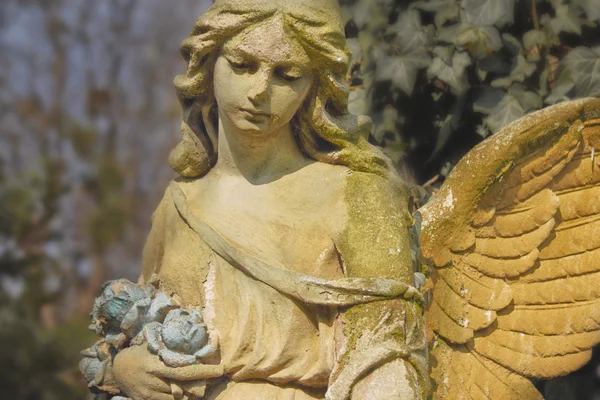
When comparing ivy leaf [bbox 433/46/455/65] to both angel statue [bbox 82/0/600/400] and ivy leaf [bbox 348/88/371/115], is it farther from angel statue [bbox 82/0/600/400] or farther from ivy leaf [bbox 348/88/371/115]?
angel statue [bbox 82/0/600/400]

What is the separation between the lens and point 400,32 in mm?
3770

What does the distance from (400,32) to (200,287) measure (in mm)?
1684

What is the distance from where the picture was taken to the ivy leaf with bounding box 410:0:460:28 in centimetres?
372

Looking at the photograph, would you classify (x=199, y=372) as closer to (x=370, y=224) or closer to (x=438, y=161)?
(x=370, y=224)

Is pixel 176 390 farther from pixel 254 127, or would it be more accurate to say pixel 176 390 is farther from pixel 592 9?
pixel 592 9

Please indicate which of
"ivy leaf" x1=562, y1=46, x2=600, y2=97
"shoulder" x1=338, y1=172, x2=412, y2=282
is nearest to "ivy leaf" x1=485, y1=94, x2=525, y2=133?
"ivy leaf" x1=562, y1=46, x2=600, y2=97

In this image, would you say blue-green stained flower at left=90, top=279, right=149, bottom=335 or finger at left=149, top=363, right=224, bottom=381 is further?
blue-green stained flower at left=90, top=279, right=149, bottom=335

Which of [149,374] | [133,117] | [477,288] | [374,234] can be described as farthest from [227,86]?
[133,117]

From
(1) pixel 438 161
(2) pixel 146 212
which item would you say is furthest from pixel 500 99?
(2) pixel 146 212

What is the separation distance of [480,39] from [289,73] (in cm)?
136

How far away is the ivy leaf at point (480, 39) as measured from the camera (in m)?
3.54

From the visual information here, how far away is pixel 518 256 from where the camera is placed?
9.61 ft

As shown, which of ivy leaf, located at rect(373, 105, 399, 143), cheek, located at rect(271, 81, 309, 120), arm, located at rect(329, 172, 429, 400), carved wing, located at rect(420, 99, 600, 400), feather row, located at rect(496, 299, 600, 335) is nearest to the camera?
arm, located at rect(329, 172, 429, 400)

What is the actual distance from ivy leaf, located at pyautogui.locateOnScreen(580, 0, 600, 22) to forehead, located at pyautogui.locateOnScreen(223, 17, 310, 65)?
165 cm
